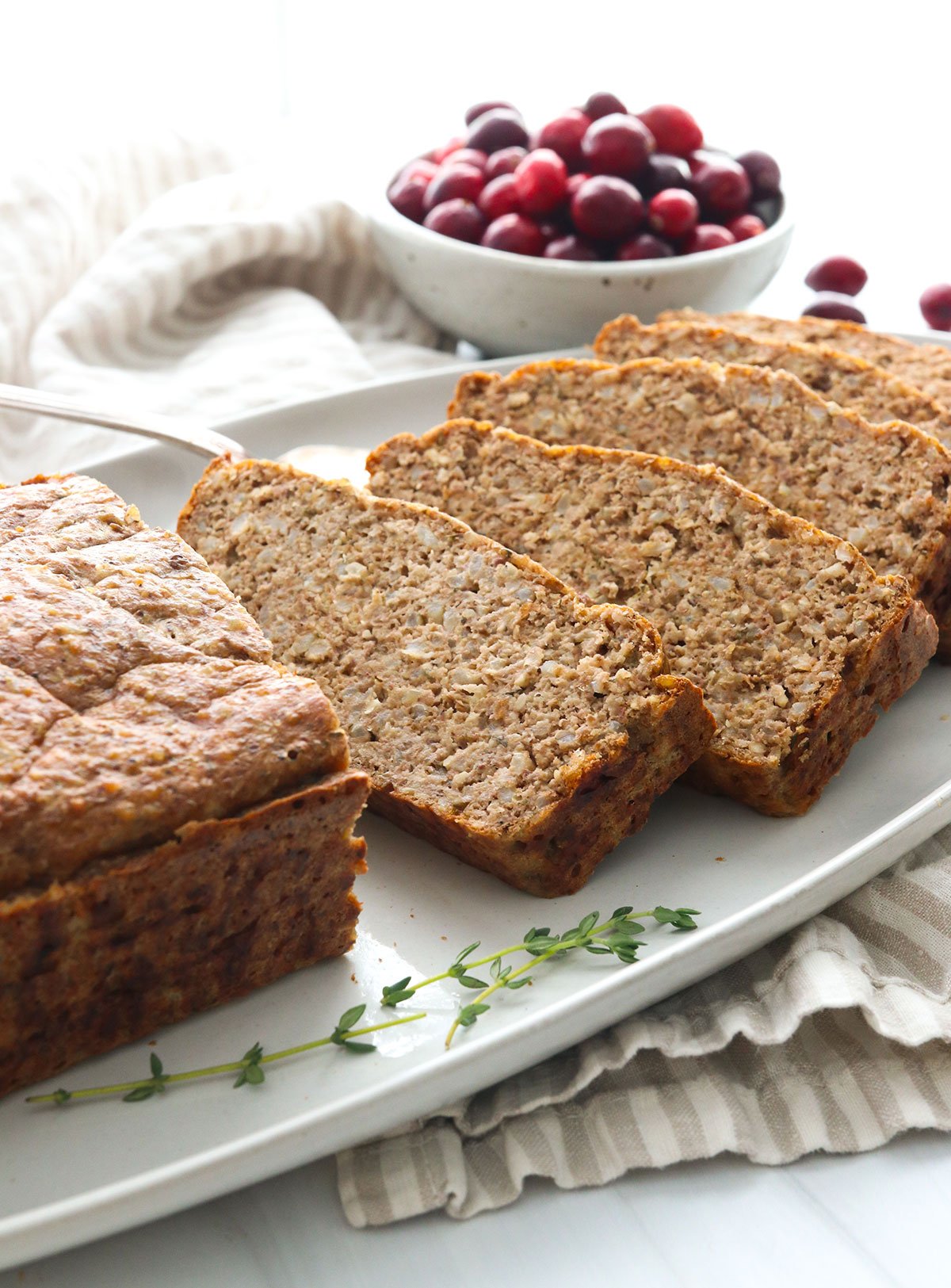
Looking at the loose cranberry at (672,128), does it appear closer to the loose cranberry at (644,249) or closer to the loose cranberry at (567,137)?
the loose cranberry at (567,137)

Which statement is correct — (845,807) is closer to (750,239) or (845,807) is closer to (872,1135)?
(872,1135)

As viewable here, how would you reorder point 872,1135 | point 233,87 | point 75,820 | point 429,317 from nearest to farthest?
point 75,820 → point 872,1135 → point 429,317 → point 233,87

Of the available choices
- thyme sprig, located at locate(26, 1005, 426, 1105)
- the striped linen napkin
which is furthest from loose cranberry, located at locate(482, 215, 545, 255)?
thyme sprig, located at locate(26, 1005, 426, 1105)

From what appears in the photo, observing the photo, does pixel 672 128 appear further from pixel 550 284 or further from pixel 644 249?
pixel 550 284

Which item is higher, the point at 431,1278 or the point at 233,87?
the point at 233,87

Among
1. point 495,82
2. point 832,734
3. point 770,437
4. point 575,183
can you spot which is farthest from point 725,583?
point 495,82

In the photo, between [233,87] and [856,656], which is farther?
[233,87]

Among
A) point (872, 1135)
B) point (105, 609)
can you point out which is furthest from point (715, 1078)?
point (105, 609)
